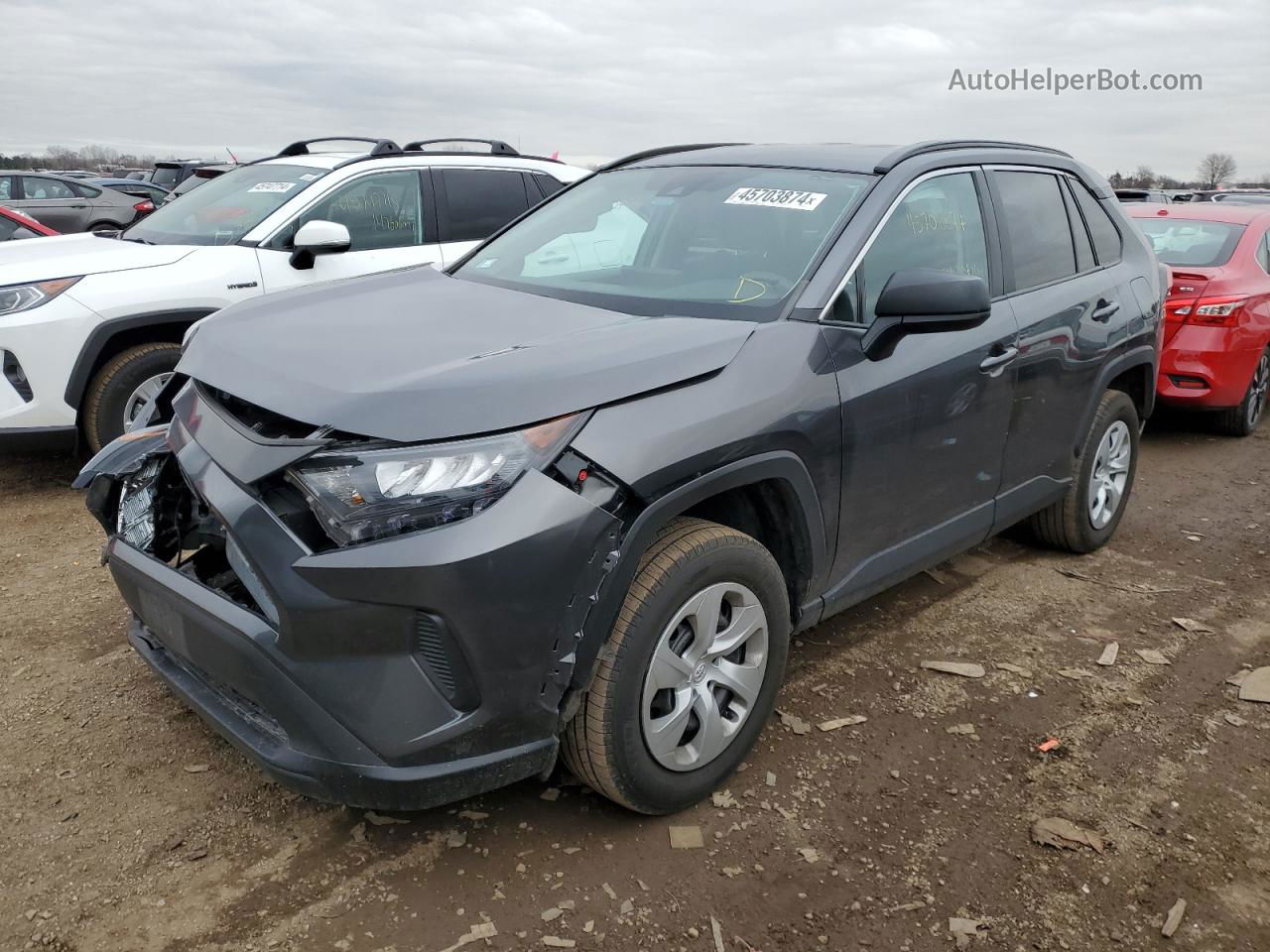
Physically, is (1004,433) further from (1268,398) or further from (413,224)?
(1268,398)

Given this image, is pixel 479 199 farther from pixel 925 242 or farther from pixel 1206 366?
pixel 1206 366

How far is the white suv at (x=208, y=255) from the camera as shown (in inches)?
195

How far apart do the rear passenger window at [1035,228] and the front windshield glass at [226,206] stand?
4.06m

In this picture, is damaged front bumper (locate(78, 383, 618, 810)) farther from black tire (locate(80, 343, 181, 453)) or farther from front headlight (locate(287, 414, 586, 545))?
black tire (locate(80, 343, 181, 453))

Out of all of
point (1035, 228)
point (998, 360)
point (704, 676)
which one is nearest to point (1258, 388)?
point (1035, 228)

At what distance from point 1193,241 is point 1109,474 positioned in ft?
11.5

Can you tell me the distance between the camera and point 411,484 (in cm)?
216

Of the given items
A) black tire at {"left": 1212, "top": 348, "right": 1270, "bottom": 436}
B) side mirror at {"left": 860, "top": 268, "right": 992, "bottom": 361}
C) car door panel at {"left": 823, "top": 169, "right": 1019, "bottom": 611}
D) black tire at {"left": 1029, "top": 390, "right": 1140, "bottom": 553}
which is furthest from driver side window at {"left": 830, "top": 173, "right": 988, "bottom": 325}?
black tire at {"left": 1212, "top": 348, "right": 1270, "bottom": 436}

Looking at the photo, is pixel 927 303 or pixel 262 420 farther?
pixel 927 303

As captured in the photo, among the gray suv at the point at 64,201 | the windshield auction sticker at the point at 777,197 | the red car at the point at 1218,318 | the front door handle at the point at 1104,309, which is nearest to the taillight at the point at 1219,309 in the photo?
the red car at the point at 1218,318

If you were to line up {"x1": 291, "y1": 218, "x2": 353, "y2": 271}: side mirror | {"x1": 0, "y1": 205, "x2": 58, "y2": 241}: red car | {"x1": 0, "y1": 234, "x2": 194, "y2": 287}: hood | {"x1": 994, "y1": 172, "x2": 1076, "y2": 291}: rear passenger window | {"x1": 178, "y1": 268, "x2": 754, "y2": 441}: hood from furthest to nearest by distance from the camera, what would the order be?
{"x1": 0, "y1": 205, "x2": 58, "y2": 241}: red car < {"x1": 291, "y1": 218, "x2": 353, "y2": 271}: side mirror < {"x1": 0, "y1": 234, "x2": 194, "y2": 287}: hood < {"x1": 994, "y1": 172, "x2": 1076, "y2": 291}: rear passenger window < {"x1": 178, "y1": 268, "x2": 754, "y2": 441}: hood

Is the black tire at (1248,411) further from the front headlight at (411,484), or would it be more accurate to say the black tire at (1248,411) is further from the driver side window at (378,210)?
the front headlight at (411,484)

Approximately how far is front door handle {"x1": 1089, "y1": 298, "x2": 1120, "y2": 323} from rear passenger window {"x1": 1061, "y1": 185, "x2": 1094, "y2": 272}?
158 millimetres

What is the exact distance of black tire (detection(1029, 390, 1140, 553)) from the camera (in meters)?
4.37
